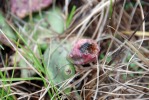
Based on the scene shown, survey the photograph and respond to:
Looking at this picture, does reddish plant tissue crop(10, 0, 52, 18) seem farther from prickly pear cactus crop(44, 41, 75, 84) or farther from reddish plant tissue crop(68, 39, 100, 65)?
reddish plant tissue crop(68, 39, 100, 65)

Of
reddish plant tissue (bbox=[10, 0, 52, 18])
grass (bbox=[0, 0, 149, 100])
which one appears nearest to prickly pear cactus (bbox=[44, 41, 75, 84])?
grass (bbox=[0, 0, 149, 100])

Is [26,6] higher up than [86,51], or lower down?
higher up

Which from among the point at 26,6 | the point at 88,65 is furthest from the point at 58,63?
the point at 26,6

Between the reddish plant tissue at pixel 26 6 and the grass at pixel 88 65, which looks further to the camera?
the reddish plant tissue at pixel 26 6

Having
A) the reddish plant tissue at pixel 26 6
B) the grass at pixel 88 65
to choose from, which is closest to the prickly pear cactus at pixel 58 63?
the grass at pixel 88 65

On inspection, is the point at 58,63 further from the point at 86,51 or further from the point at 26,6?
the point at 26,6

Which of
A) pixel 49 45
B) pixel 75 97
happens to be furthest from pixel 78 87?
pixel 49 45

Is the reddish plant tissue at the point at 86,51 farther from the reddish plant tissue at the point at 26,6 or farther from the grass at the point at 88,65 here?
the reddish plant tissue at the point at 26,6
